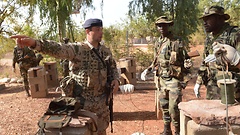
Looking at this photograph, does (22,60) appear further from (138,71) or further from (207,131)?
(207,131)

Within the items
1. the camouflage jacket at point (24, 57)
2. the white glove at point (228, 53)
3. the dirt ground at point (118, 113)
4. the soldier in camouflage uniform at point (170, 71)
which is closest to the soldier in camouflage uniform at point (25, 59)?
the camouflage jacket at point (24, 57)

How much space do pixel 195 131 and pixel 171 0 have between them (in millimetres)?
8253

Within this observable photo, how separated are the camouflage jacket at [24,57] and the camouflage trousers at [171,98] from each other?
16.1ft

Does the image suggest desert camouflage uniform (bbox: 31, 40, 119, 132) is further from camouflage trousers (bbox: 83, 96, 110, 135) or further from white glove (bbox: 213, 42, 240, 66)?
white glove (bbox: 213, 42, 240, 66)

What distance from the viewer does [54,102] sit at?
8.68 feet

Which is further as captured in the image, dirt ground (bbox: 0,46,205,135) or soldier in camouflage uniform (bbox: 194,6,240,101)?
dirt ground (bbox: 0,46,205,135)

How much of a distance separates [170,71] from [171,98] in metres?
0.46

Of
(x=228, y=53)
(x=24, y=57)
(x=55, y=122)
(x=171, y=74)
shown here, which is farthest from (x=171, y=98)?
(x=24, y=57)

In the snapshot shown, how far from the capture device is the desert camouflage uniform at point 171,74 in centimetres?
423

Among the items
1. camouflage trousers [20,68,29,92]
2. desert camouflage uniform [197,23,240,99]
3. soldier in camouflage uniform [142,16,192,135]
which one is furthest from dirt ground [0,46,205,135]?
desert camouflage uniform [197,23,240,99]

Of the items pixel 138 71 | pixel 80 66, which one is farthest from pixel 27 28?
pixel 80 66

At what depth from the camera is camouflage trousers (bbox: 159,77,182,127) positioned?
4188 millimetres

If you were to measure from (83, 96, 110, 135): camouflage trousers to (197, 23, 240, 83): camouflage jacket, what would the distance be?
5.06 feet

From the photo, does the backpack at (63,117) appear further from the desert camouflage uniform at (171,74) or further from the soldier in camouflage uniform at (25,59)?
the soldier in camouflage uniform at (25,59)
